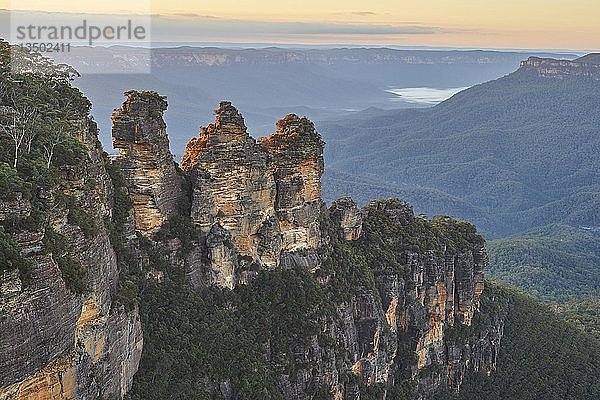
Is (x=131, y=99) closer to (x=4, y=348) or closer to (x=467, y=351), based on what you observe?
(x=4, y=348)

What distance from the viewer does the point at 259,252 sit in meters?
39.3

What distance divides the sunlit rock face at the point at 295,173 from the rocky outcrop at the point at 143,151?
855 cm

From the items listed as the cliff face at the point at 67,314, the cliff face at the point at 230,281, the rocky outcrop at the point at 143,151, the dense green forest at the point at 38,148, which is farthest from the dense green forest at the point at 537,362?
the dense green forest at the point at 38,148

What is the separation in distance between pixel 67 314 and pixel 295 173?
2207 cm

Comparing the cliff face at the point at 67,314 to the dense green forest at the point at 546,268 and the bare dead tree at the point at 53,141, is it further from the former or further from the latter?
the dense green forest at the point at 546,268

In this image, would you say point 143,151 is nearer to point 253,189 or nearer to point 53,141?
point 253,189

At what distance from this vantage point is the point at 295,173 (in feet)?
135

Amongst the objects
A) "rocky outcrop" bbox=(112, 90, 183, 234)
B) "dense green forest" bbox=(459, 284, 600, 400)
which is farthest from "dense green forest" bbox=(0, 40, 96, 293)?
"dense green forest" bbox=(459, 284, 600, 400)

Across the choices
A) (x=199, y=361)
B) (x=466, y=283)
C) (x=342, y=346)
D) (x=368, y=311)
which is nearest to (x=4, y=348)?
(x=199, y=361)

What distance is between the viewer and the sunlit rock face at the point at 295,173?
134 ft

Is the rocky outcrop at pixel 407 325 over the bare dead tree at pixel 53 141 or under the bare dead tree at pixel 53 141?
under

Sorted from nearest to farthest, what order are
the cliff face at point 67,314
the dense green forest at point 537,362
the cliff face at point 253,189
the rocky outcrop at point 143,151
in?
the cliff face at point 67,314
the rocky outcrop at point 143,151
the cliff face at point 253,189
the dense green forest at point 537,362

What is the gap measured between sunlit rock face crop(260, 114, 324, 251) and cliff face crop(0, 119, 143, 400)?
1427 centimetres

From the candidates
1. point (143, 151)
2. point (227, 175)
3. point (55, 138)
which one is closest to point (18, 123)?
point (55, 138)
